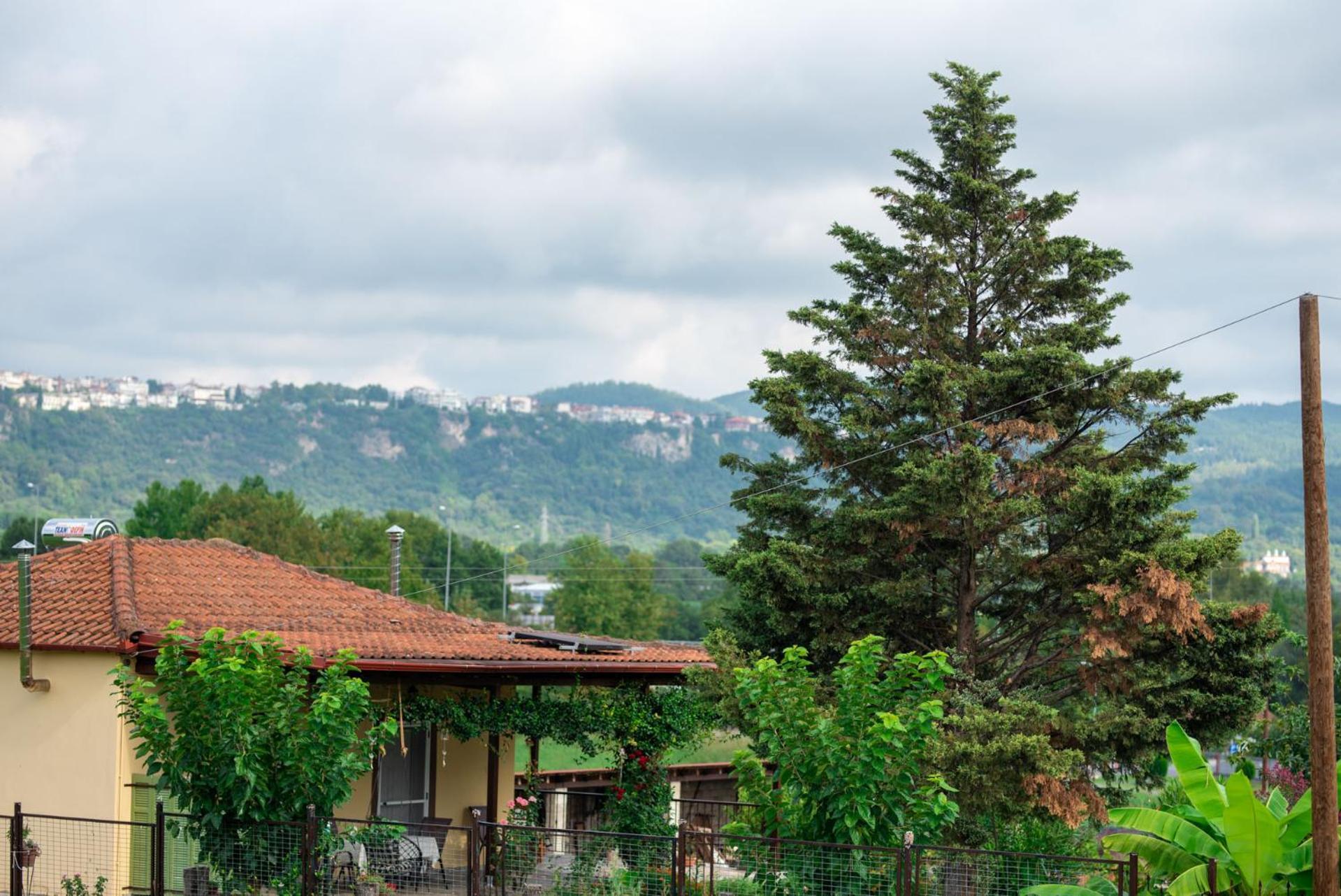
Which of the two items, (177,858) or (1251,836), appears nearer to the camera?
(1251,836)

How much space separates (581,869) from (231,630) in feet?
19.3

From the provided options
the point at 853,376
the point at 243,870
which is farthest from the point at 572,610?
the point at 243,870

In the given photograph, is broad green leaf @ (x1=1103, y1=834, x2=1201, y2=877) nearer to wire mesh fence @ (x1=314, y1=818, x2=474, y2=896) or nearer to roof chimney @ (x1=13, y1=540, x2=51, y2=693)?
wire mesh fence @ (x1=314, y1=818, x2=474, y2=896)

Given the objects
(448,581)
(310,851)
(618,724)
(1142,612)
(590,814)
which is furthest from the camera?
(448,581)

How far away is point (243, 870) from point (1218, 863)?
893 centimetres

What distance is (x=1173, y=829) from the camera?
12.6 meters

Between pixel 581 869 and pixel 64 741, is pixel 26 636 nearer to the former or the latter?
pixel 64 741

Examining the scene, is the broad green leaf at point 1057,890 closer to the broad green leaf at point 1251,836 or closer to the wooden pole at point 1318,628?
the broad green leaf at point 1251,836

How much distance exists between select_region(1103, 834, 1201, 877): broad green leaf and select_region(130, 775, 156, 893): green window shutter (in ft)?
32.5

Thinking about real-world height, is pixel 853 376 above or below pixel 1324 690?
above

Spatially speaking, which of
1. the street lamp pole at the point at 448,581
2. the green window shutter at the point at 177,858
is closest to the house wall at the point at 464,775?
the green window shutter at the point at 177,858

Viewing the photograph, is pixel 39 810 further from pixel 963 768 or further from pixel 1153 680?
pixel 1153 680

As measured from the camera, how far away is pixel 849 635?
65.9ft

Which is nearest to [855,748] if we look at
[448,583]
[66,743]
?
[66,743]
